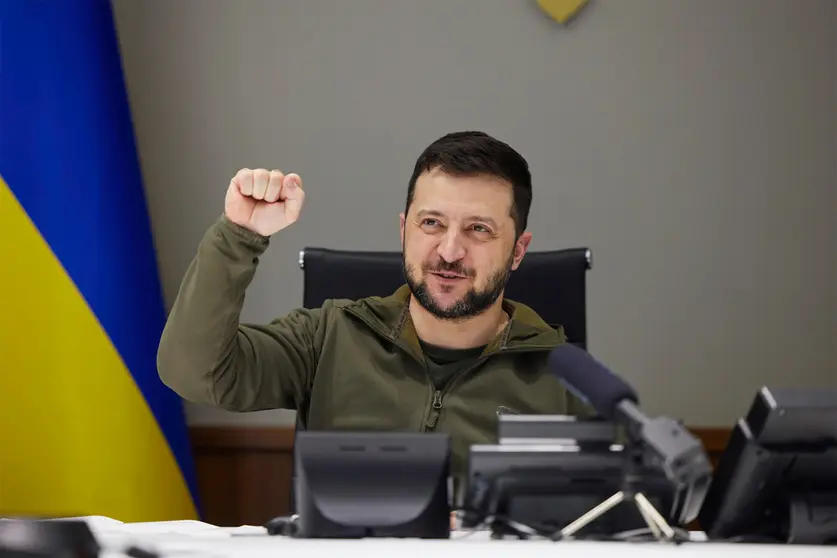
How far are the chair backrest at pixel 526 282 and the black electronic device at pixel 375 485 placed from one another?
987 mm

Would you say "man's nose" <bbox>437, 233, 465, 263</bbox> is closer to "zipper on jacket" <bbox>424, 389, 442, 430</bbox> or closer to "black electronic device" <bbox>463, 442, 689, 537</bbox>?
"zipper on jacket" <bbox>424, 389, 442, 430</bbox>

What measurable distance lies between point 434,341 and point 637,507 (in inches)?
32.1

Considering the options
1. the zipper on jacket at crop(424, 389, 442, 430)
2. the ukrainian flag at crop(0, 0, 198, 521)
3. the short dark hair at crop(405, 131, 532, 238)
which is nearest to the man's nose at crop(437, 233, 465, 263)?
the short dark hair at crop(405, 131, 532, 238)

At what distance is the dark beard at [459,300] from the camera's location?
1.67 m

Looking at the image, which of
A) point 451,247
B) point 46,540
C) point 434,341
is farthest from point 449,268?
point 46,540

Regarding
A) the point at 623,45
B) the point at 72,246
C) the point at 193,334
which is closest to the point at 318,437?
the point at 193,334

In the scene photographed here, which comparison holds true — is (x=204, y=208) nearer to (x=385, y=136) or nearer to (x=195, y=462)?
(x=385, y=136)

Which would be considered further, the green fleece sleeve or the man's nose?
the man's nose

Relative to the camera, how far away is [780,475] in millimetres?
927

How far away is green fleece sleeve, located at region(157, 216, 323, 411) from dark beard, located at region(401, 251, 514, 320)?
0.86ft

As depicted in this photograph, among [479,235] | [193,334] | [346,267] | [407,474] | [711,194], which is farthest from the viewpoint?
[711,194]

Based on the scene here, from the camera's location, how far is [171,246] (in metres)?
2.58

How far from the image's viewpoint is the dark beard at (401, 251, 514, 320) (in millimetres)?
1666

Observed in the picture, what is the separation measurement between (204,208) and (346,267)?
0.81 m
